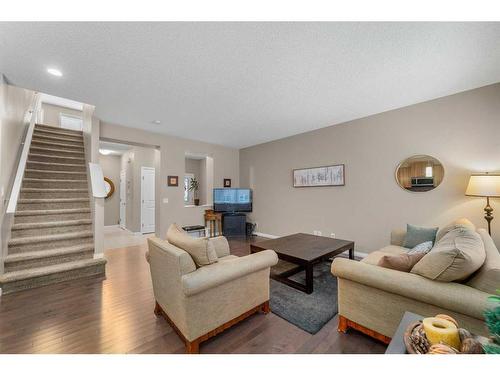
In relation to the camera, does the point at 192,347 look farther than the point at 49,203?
No

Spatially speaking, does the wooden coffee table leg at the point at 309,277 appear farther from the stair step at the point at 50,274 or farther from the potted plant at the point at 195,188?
the potted plant at the point at 195,188

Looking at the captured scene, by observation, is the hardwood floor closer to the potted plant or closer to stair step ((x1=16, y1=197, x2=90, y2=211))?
stair step ((x1=16, y1=197, x2=90, y2=211))

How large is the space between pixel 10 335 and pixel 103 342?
88cm

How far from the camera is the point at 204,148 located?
18.4ft

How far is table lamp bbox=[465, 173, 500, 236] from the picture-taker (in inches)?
95.5

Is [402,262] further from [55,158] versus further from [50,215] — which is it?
[55,158]

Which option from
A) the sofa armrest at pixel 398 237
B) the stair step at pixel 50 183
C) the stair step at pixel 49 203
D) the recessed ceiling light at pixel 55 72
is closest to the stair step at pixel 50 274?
the stair step at pixel 49 203

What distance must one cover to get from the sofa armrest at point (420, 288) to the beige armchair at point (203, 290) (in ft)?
2.48

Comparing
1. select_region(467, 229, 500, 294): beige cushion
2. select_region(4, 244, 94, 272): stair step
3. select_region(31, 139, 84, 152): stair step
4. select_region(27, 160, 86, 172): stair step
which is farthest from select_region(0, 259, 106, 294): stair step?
select_region(467, 229, 500, 294): beige cushion

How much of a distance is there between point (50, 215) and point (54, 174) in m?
1.03

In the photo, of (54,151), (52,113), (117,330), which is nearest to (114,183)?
(52,113)

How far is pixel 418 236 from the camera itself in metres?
2.73

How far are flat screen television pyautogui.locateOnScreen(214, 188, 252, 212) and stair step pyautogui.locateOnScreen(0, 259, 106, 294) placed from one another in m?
2.94
